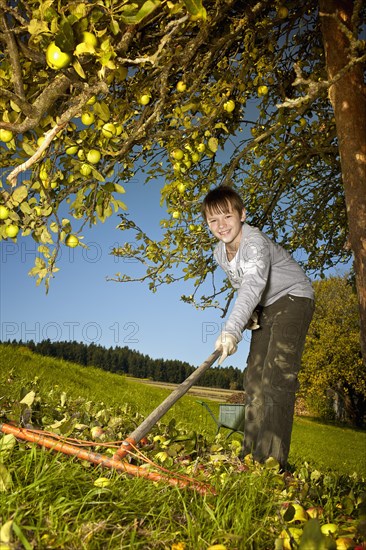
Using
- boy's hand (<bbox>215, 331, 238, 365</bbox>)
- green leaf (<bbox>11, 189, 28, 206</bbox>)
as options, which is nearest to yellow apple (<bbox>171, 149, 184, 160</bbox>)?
green leaf (<bbox>11, 189, 28, 206</bbox>)

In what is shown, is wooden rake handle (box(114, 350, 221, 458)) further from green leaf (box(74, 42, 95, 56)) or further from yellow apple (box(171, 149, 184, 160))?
yellow apple (box(171, 149, 184, 160))

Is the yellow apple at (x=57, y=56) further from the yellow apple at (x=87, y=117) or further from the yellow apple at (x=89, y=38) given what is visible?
the yellow apple at (x=87, y=117)

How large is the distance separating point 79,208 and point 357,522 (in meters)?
3.01

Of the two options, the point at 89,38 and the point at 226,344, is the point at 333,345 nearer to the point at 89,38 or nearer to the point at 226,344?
the point at 226,344

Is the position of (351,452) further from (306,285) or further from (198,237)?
(306,285)

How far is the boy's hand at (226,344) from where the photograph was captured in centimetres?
371

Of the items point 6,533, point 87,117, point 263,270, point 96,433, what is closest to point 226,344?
point 263,270

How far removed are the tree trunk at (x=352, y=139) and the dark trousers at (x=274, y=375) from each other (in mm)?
888

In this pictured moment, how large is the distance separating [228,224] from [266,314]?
3.04ft

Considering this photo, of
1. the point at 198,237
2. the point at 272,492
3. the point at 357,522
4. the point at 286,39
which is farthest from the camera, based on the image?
the point at 198,237

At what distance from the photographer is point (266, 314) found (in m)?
4.74

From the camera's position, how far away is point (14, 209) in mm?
3941

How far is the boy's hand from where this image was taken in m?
3.71

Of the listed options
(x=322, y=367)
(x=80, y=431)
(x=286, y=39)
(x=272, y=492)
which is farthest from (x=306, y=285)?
(x=322, y=367)
